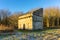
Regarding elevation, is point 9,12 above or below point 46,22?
above

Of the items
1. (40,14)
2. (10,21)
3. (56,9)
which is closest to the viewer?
(40,14)

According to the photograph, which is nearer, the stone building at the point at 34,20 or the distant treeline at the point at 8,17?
the stone building at the point at 34,20

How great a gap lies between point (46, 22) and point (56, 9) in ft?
13.4

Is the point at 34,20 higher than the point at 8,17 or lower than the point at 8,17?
lower

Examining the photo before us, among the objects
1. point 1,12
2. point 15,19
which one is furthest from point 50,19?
point 1,12

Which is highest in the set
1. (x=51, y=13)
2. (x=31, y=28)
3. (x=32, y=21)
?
(x=51, y=13)

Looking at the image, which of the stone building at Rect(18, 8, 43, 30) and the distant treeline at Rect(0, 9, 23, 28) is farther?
the distant treeline at Rect(0, 9, 23, 28)

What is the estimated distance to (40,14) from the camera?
17.3 m

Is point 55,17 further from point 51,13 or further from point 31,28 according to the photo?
point 31,28

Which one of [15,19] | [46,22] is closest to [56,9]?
[46,22]

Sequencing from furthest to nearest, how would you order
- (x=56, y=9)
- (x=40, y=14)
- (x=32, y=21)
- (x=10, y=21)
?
(x=56, y=9) < (x=10, y=21) < (x=40, y=14) < (x=32, y=21)

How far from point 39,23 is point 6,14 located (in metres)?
13.8

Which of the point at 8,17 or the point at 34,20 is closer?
the point at 34,20

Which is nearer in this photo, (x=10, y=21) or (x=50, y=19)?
(x=10, y=21)
